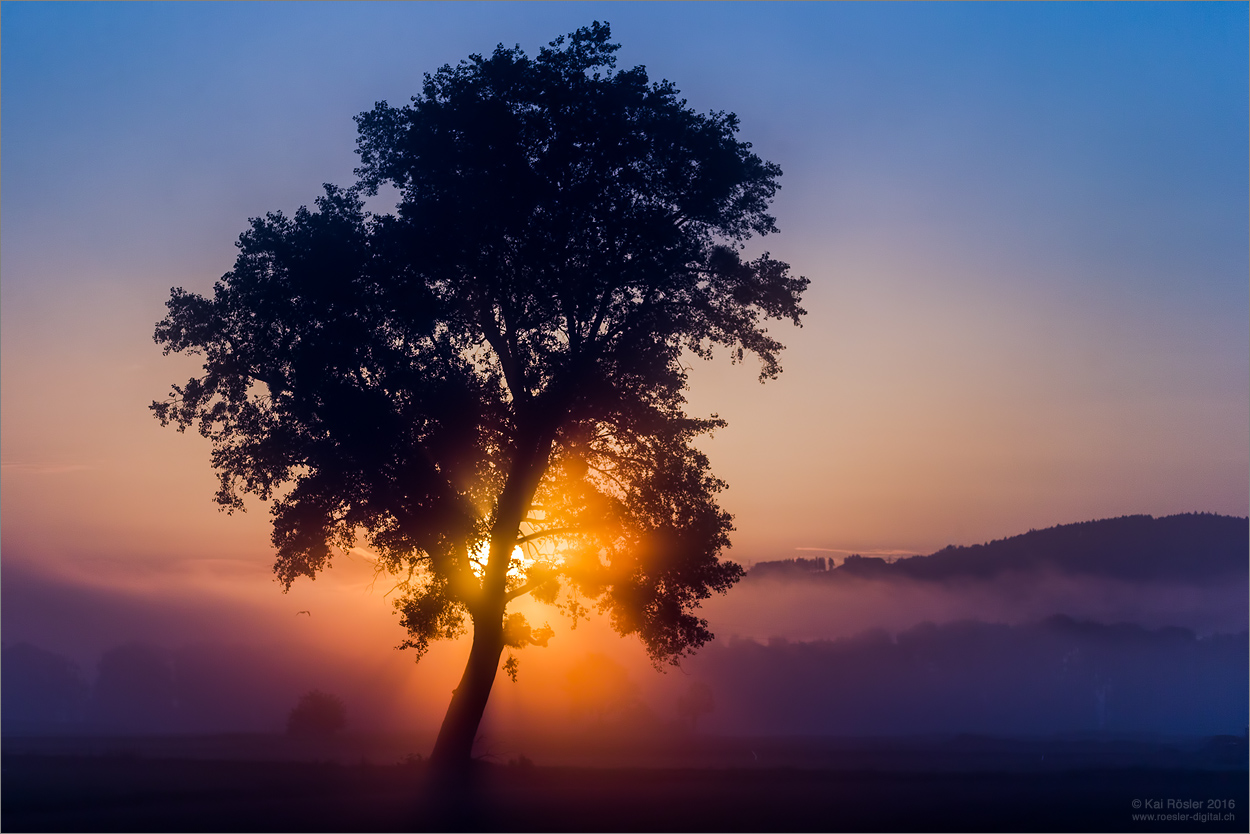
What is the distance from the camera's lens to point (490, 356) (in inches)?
1051

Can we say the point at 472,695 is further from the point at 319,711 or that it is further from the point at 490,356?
the point at 319,711

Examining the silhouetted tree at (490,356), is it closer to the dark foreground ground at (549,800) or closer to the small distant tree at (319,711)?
the dark foreground ground at (549,800)

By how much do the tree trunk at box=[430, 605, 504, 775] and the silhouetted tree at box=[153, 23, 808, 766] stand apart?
2.5 inches

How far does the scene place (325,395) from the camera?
82.0ft

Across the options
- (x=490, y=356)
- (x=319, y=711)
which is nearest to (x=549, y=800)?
(x=490, y=356)

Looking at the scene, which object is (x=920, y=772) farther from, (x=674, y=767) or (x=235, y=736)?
(x=235, y=736)

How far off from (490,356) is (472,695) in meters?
9.61

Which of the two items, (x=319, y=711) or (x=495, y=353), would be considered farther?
(x=319, y=711)

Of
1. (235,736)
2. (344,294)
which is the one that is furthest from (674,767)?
(235,736)

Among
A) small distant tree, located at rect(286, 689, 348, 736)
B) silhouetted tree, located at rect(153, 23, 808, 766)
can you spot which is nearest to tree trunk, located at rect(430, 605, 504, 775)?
silhouetted tree, located at rect(153, 23, 808, 766)

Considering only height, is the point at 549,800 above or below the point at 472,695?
below

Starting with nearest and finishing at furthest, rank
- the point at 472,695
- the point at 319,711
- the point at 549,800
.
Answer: the point at 549,800
the point at 472,695
the point at 319,711

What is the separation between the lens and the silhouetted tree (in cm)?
2552

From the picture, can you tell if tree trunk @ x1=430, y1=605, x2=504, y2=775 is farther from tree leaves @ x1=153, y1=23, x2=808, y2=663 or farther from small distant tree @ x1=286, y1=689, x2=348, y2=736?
small distant tree @ x1=286, y1=689, x2=348, y2=736
